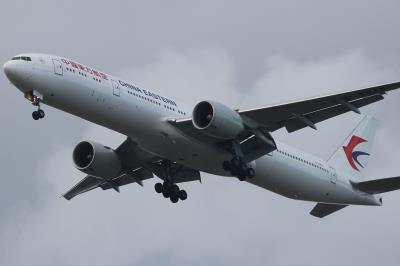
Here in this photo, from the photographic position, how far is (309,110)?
1634 inches

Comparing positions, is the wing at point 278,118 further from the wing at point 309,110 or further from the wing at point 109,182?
the wing at point 109,182

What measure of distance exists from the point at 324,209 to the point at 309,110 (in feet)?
33.9

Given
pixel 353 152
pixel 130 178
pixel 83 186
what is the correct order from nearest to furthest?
pixel 130 178
pixel 83 186
pixel 353 152

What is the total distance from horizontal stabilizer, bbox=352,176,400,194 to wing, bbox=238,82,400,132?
20.9 feet

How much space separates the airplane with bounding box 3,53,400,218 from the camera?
39.2 metres

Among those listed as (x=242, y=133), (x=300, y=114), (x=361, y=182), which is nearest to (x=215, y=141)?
(x=242, y=133)

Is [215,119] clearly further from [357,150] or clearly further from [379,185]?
[357,150]

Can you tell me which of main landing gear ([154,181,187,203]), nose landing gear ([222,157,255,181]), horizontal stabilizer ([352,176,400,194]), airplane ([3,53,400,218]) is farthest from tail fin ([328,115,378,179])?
nose landing gear ([222,157,255,181])

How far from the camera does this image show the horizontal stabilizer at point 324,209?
50.2 meters

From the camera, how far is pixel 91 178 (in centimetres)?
4919

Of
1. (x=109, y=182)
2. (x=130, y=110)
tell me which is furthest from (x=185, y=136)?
(x=109, y=182)

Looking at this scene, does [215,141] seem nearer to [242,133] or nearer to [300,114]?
[242,133]

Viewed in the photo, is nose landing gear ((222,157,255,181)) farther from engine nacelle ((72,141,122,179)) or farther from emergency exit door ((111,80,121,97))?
emergency exit door ((111,80,121,97))

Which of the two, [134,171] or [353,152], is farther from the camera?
[353,152]
